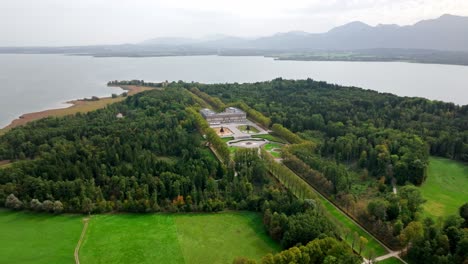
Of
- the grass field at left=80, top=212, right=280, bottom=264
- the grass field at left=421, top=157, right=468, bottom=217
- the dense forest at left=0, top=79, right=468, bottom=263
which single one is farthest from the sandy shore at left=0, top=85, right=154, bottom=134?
the grass field at left=421, top=157, right=468, bottom=217

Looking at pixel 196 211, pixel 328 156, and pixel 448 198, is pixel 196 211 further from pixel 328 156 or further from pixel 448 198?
pixel 448 198

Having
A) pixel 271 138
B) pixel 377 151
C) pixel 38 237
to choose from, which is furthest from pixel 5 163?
pixel 377 151

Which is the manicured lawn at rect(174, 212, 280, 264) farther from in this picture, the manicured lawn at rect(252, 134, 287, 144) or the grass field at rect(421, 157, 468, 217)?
the manicured lawn at rect(252, 134, 287, 144)

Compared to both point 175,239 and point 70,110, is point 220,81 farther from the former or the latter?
point 175,239

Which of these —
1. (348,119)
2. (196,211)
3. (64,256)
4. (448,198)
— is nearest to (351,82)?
(348,119)

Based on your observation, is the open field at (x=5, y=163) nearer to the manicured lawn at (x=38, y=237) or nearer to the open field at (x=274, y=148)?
the manicured lawn at (x=38, y=237)

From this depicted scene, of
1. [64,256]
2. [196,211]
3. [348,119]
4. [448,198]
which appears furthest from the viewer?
[348,119]
